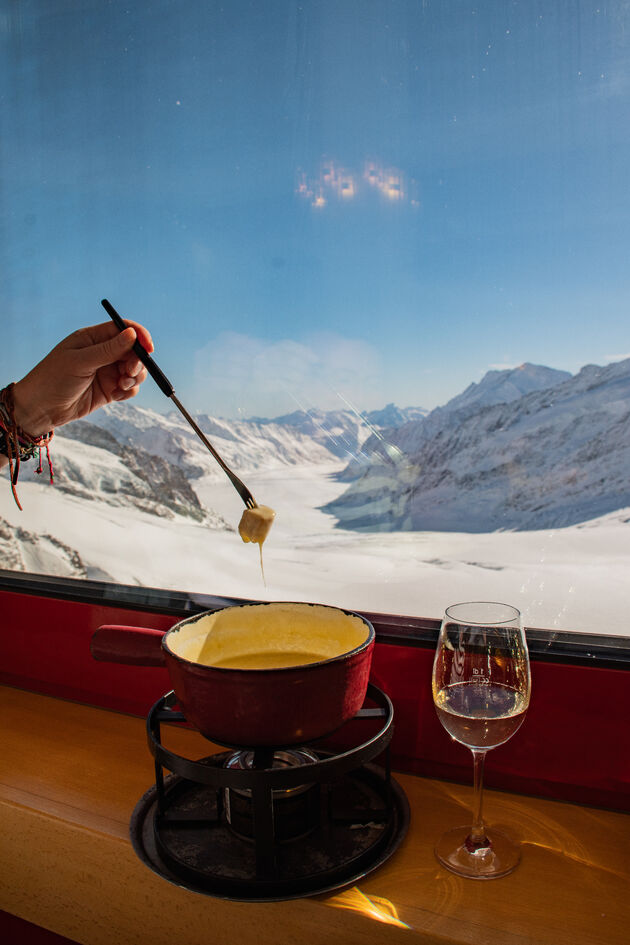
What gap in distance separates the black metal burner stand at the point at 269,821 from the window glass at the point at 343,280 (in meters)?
0.34

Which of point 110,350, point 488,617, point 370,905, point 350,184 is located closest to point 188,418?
point 110,350

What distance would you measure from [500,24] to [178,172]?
0.65 m

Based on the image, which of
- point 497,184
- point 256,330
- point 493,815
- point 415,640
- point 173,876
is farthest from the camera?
point 256,330

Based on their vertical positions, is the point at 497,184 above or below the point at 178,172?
below

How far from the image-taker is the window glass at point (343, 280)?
972mm

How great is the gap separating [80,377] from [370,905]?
30.7 inches

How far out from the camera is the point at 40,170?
1.41 metres

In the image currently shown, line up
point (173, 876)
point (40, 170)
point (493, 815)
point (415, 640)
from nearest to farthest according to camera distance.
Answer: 1. point (173, 876)
2. point (493, 815)
3. point (415, 640)
4. point (40, 170)

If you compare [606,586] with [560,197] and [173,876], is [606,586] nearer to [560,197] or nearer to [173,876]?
[560,197]

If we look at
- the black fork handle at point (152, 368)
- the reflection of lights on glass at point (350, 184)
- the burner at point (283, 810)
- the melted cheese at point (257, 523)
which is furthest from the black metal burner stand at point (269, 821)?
the reflection of lights on glass at point (350, 184)

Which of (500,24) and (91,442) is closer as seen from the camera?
(500,24)

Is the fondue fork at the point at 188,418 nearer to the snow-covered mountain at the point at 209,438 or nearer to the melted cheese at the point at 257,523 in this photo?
the melted cheese at the point at 257,523

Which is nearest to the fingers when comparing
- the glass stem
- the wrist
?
the wrist

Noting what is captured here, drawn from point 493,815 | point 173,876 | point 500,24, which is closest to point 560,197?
point 500,24
